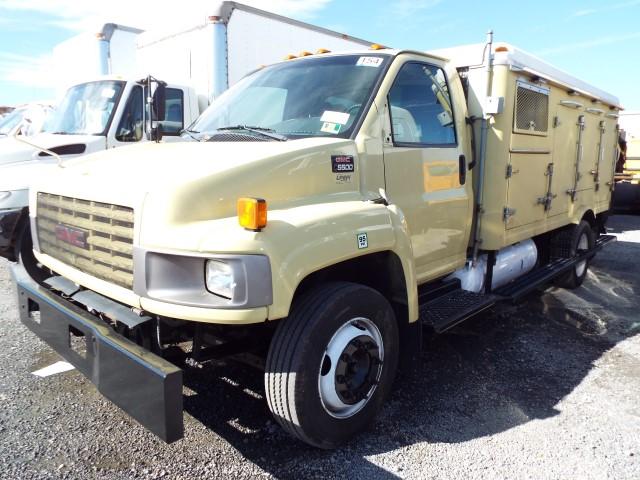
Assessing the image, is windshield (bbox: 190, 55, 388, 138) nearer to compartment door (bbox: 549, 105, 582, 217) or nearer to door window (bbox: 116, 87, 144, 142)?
compartment door (bbox: 549, 105, 582, 217)

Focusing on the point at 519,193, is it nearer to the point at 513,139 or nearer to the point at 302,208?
the point at 513,139

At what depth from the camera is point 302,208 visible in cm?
280

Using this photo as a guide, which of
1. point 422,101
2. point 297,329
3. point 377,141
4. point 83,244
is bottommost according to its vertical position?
point 297,329

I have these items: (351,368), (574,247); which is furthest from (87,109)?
(574,247)

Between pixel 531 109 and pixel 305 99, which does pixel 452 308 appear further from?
pixel 531 109

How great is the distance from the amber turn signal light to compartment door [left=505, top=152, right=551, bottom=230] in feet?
9.41

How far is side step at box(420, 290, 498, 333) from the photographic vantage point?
366 centimetres

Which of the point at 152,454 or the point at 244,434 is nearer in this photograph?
the point at 152,454

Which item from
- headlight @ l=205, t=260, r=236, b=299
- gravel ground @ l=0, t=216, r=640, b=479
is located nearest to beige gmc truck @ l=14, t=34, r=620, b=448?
headlight @ l=205, t=260, r=236, b=299

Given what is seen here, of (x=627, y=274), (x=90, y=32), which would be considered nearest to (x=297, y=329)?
(x=627, y=274)

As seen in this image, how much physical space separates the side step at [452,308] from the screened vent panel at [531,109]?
1.49 meters

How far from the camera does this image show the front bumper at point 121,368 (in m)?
2.27

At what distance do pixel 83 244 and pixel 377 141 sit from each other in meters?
1.84

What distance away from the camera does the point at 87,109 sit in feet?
22.7
